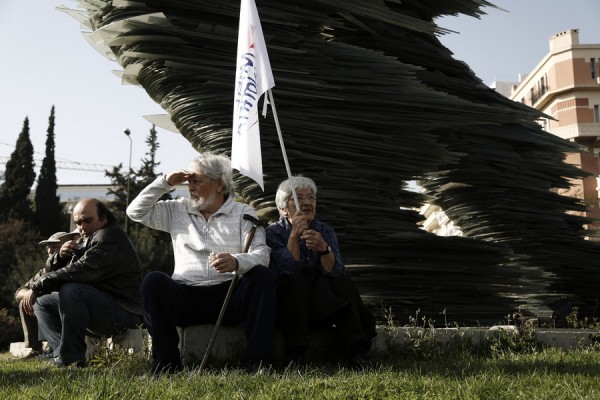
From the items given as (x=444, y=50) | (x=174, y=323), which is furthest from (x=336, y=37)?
(x=174, y=323)

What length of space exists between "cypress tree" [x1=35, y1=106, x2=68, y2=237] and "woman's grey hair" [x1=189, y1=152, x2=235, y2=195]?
32709 mm

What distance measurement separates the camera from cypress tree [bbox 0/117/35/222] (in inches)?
1411

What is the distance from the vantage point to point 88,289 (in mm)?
5625

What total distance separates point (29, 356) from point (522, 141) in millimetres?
5452

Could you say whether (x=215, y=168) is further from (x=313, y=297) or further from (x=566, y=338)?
(x=566, y=338)

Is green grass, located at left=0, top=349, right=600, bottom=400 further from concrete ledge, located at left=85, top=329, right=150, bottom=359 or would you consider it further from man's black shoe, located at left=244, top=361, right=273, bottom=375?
concrete ledge, located at left=85, top=329, right=150, bottom=359

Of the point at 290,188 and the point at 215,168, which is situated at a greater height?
the point at 215,168

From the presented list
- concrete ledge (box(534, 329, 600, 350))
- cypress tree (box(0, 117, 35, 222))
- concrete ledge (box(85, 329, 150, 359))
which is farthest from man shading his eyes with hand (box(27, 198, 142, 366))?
cypress tree (box(0, 117, 35, 222))

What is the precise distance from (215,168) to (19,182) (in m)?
34.9

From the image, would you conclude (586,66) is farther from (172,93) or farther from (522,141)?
(172,93)

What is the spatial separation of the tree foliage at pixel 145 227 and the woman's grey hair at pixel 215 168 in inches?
952

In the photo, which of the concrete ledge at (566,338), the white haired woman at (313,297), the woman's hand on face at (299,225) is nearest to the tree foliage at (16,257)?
the white haired woman at (313,297)

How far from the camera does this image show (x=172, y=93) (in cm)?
679

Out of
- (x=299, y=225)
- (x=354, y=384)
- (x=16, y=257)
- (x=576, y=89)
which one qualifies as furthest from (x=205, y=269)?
(x=576, y=89)
